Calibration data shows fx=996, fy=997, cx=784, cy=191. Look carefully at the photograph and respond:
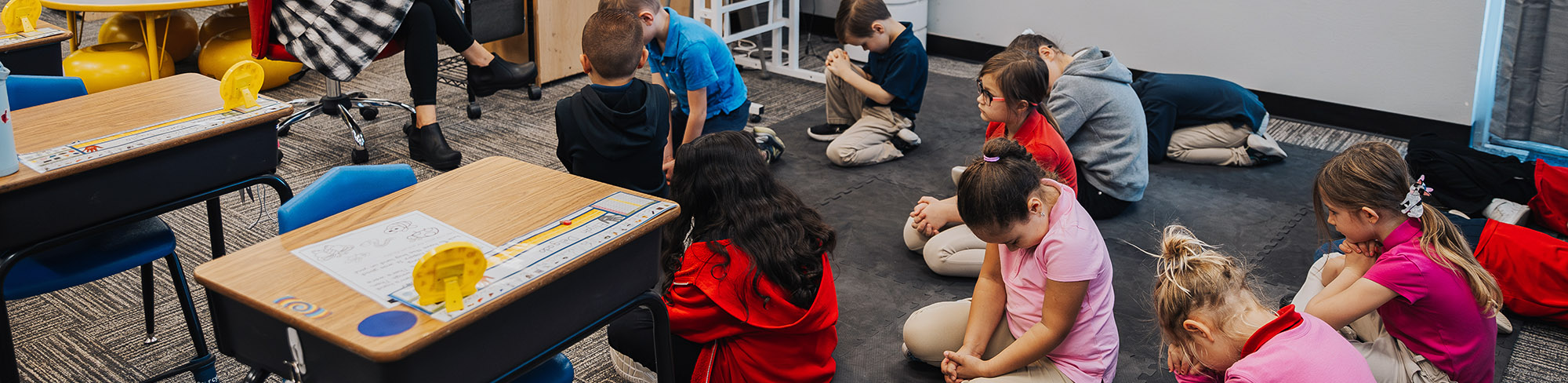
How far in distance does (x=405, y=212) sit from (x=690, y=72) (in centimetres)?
153

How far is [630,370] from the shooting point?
2.18m

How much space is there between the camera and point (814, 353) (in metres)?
2.03

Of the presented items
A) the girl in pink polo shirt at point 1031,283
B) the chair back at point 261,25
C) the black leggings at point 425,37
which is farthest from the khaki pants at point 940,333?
the chair back at point 261,25

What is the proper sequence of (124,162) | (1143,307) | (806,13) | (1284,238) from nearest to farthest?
(124,162)
(1143,307)
(1284,238)
(806,13)

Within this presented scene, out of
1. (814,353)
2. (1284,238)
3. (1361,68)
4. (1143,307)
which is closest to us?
(814,353)

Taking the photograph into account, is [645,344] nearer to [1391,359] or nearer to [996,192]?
[996,192]

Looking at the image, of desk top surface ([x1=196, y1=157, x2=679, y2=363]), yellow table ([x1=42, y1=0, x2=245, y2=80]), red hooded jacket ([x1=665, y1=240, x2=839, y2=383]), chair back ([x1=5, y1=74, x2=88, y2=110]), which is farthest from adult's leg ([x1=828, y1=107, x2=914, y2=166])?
yellow table ([x1=42, y1=0, x2=245, y2=80])

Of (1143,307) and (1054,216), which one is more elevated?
(1054,216)

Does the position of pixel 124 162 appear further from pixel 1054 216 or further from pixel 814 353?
pixel 1054 216

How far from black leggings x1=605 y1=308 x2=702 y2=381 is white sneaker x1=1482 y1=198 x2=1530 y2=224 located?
2312 mm

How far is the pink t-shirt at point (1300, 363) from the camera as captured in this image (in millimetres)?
1431

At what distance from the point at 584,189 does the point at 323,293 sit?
50cm

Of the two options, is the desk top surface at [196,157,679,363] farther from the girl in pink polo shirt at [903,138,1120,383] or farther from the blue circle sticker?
the girl in pink polo shirt at [903,138,1120,383]

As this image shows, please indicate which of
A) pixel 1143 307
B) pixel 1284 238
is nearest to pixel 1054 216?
pixel 1143 307
